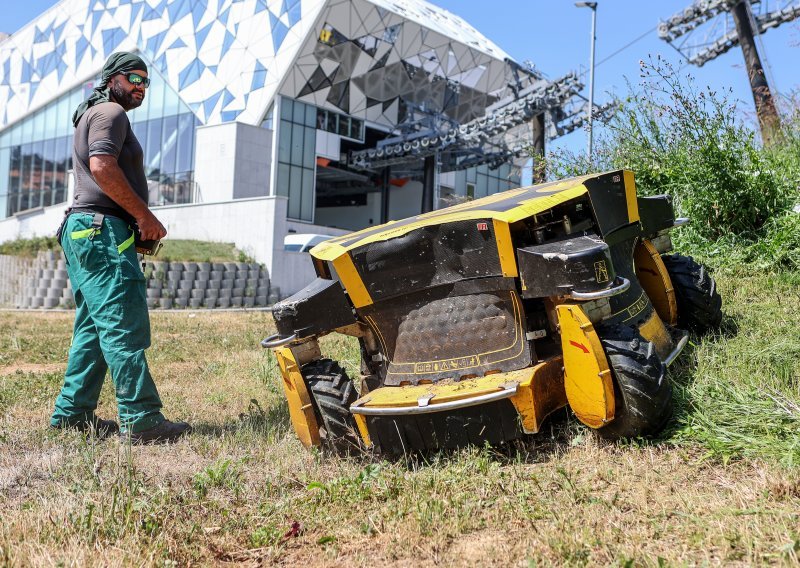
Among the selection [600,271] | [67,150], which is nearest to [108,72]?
[600,271]

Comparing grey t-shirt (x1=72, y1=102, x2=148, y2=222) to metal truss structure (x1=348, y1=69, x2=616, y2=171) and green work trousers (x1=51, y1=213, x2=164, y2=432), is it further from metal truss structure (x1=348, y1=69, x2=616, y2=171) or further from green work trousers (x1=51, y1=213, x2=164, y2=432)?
metal truss structure (x1=348, y1=69, x2=616, y2=171)

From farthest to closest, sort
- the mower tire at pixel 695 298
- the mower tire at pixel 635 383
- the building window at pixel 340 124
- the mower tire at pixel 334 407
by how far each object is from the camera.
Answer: the building window at pixel 340 124
the mower tire at pixel 695 298
the mower tire at pixel 334 407
the mower tire at pixel 635 383

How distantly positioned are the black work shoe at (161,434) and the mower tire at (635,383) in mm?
2395

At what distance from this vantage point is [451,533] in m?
2.59

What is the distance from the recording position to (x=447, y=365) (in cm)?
370

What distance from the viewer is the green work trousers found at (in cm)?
403

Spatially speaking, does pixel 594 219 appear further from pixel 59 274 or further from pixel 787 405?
pixel 59 274

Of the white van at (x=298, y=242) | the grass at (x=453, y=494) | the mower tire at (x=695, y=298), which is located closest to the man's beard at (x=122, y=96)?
the grass at (x=453, y=494)

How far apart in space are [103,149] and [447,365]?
225 cm

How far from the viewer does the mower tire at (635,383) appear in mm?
3115

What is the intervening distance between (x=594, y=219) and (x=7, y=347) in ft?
23.3

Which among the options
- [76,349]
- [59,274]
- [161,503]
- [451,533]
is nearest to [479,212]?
[451,533]

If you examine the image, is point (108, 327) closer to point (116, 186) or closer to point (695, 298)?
point (116, 186)

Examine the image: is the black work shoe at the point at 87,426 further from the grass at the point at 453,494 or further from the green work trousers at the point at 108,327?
the grass at the point at 453,494
